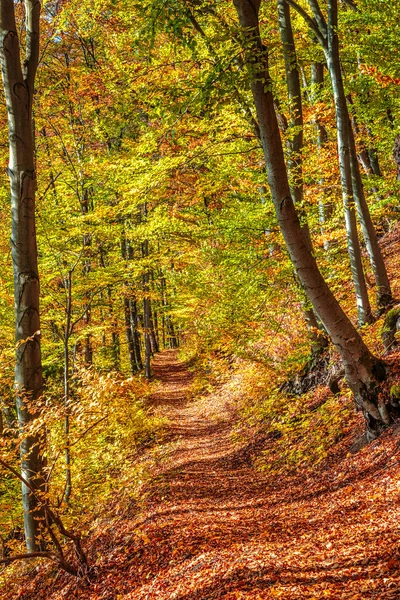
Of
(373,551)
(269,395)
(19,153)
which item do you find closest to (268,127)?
(19,153)

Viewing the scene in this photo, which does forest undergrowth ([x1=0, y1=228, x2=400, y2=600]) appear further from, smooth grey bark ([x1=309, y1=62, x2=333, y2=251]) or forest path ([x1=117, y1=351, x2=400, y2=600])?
smooth grey bark ([x1=309, y1=62, x2=333, y2=251])

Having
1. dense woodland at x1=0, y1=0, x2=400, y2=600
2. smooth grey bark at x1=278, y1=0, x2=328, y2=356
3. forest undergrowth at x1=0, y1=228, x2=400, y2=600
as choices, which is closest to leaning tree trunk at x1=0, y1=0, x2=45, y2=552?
dense woodland at x1=0, y1=0, x2=400, y2=600

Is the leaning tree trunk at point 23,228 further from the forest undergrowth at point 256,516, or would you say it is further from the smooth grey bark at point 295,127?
the smooth grey bark at point 295,127

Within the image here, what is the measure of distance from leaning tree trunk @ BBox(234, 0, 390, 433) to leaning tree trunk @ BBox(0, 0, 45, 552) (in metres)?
2.63

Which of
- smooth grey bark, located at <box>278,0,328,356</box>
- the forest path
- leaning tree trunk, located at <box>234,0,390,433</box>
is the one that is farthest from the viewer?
smooth grey bark, located at <box>278,0,328,356</box>

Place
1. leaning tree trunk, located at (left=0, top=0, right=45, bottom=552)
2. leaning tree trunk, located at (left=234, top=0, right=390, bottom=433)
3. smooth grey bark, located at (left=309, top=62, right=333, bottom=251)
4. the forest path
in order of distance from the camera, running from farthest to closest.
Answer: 1. smooth grey bark, located at (left=309, top=62, right=333, bottom=251)
2. leaning tree trunk, located at (left=0, top=0, right=45, bottom=552)
3. leaning tree trunk, located at (left=234, top=0, right=390, bottom=433)
4. the forest path

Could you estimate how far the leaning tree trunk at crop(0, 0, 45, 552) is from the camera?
533 cm

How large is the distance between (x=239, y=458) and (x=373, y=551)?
5.82 m

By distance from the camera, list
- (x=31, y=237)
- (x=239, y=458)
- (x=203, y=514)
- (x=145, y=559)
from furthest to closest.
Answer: (x=239, y=458) → (x=203, y=514) → (x=31, y=237) → (x=145, y=559)

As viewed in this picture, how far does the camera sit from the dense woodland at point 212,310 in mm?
4996

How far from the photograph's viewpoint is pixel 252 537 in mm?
5059

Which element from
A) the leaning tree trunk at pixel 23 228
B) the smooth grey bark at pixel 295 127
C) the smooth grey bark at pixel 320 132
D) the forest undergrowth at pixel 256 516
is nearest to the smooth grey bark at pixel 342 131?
the smooth grey bark at pixel 295 127

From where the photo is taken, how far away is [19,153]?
17.7 feet

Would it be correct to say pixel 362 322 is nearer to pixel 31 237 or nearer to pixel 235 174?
pixel 235 174
